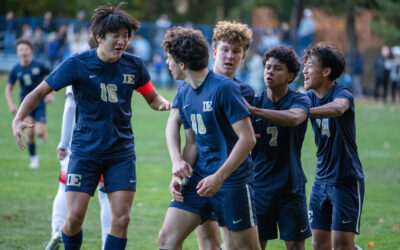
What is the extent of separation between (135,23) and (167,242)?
210cm

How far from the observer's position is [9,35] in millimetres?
32219

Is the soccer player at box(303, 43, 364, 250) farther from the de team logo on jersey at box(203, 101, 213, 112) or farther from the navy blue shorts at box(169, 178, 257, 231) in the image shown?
the de team logo on jersey at box(203, 101, 213, 112)

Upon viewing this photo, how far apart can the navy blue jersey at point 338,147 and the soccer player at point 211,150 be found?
4.00ft

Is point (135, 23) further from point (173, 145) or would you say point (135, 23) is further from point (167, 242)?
point (167, 242)

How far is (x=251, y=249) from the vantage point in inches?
174

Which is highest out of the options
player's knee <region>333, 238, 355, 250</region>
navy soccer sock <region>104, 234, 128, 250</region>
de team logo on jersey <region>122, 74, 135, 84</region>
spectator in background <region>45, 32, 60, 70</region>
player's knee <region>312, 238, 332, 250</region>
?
spectator in background <region>45, 32, 60, 70</region>

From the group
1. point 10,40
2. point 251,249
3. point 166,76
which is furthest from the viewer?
point 10,40

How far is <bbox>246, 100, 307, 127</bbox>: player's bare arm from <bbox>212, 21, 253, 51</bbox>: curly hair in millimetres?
840

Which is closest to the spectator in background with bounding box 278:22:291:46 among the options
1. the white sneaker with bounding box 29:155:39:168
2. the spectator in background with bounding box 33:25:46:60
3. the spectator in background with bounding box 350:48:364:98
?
the spectator in background with bounding box 350:48:364:98

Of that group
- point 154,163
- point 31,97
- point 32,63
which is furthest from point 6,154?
point 31,97

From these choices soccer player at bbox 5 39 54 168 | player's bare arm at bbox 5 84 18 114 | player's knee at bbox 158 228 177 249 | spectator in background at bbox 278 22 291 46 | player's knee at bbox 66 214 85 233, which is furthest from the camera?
spectator in background at bbox 278 22 291 46

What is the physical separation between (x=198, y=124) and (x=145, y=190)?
5565 millimetres

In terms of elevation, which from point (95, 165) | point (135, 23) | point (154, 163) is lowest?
point (154, 163)

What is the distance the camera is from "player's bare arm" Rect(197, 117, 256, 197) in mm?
4223
